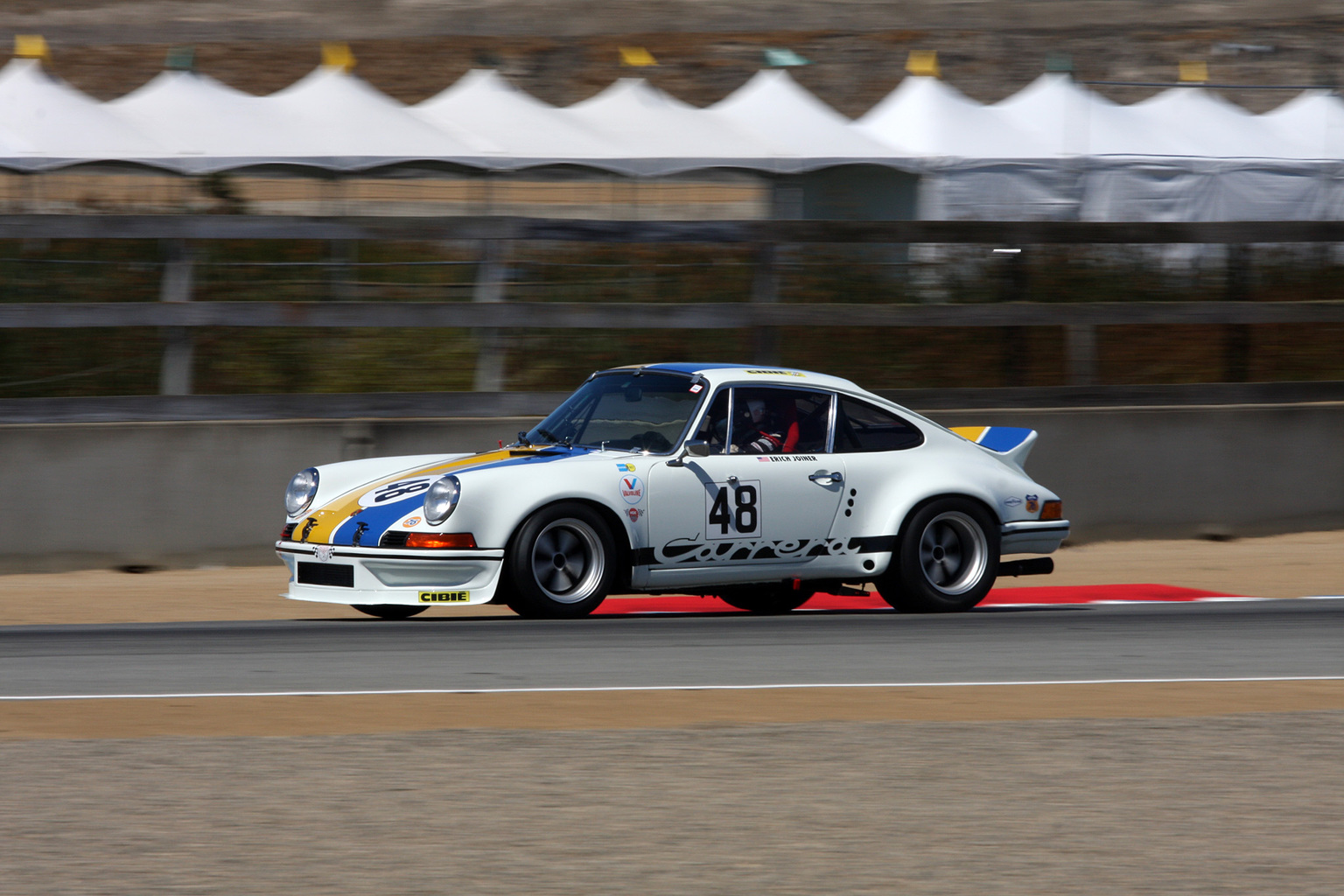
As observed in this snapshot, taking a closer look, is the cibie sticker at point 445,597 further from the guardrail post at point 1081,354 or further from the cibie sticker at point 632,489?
the guardrail post at point 1081,354

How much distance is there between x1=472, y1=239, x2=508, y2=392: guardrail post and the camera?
40.7ft

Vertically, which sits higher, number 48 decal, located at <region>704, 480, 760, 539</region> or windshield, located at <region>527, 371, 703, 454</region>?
windshield, located at <region>527, 371, 703, 454</region>

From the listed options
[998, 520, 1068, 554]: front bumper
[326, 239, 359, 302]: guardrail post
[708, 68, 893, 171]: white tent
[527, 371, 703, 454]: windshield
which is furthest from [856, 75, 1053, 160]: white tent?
[527, 371, 703, 454]: windshield

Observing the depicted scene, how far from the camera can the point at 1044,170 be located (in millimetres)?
21188

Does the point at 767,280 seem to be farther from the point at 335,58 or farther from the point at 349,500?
the point at 335,58

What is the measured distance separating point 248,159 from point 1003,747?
17064mm

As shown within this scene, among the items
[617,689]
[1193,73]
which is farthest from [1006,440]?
[1193,73]

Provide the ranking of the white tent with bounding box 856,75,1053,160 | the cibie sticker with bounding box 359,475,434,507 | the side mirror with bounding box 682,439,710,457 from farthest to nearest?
the white tent with bounding box 856,75,1053,160
the side mirror with bounding box 682,439,710,457
the cibie sticker with bounding box 359,475,434,507

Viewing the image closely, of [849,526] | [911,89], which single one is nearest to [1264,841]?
[849,526]

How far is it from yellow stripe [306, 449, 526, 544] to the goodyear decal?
2.86 metres

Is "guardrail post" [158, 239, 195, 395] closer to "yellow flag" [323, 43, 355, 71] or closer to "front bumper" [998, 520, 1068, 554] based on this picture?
"front bumper" [998, 520, 1068, 554]

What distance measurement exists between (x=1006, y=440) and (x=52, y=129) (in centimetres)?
1435

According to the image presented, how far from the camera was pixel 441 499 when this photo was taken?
8.16 m

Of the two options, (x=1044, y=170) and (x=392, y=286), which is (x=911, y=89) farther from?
(x=392, y=286)
